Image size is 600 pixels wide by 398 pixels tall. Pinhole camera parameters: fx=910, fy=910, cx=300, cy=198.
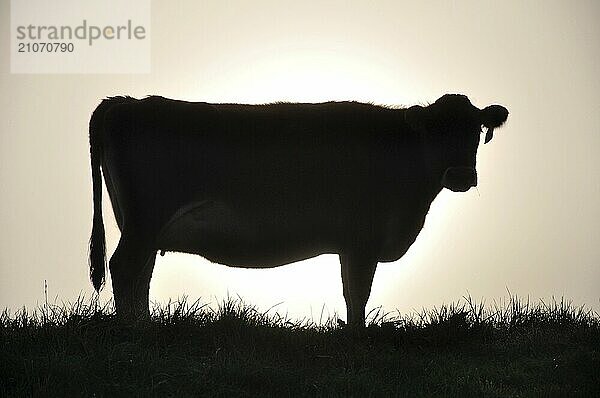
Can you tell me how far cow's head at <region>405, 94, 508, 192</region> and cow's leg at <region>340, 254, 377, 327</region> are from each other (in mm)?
1669

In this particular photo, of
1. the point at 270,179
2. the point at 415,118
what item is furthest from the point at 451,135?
the point at 270,179

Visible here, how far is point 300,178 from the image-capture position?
12.8m

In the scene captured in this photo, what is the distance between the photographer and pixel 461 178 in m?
12.7

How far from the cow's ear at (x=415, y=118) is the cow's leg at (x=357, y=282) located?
2.09 m

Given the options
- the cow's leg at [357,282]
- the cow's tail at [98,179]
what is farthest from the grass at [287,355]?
the cow's tail at [98,179]

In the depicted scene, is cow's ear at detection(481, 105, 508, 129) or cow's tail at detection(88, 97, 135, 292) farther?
cow's ear at detection(481, 105, 508, 129)

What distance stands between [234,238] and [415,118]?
3116 millimetres

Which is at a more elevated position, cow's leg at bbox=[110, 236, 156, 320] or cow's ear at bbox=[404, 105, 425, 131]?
cow's ear at bbox=[404, 105, 425, 131]

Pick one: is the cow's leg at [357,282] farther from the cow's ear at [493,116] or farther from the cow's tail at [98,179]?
the cow's tail at [98,179]

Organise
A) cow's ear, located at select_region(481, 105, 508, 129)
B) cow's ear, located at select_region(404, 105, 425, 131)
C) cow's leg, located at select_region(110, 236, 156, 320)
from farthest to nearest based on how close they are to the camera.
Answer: cow's ear, located at select_region(481, 105, 508, 129), cow's ear, located at select_region(404, 105, 425, 131), cow's leg, located at select_region(110, 236, 156, 320)

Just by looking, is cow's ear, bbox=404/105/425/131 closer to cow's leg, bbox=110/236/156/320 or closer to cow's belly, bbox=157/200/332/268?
cow's belly, bbox=157/200/332/268

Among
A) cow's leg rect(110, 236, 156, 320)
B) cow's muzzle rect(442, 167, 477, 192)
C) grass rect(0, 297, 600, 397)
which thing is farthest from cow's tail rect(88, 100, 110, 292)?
cow's muzzle rect(442, 167, 477, 192)

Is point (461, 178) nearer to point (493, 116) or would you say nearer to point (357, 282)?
point (493, 116)

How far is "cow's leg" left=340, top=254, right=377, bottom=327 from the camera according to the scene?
40.2 feet
